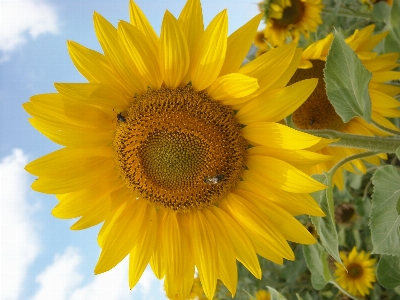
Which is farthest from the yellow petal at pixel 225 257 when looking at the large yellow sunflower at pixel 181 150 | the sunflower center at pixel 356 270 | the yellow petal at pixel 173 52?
the sunflower center at pixel 356 270

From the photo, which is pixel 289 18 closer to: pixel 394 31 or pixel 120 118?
pixel 394 31

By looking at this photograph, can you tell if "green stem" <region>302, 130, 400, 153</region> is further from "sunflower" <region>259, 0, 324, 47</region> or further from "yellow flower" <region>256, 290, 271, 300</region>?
"yellow flower" <region>256, 290, 271, 300</region>

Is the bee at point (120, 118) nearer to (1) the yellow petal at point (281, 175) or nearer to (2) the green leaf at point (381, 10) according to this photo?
(1) the yellow petal at point (281, 175)

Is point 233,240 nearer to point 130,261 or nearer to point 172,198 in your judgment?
point 172,198

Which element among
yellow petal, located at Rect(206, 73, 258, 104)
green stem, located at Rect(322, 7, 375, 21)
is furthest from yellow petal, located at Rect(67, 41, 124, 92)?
green stem, located at Rect(322, 7, 375, 21)

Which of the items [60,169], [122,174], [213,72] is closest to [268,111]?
→ [213,72]

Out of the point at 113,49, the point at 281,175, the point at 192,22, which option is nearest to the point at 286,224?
the point at 281,175
